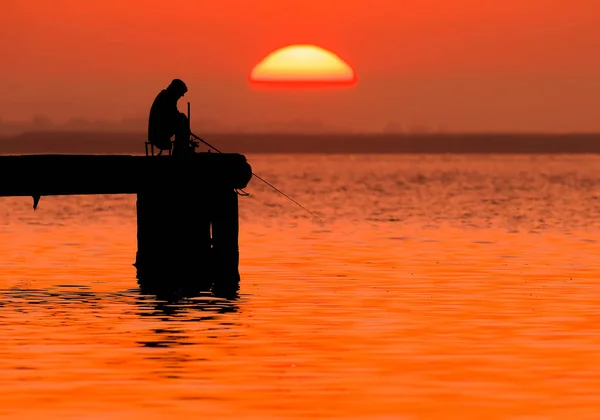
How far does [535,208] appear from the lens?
62.7 m

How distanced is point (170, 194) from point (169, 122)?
4.64 feet

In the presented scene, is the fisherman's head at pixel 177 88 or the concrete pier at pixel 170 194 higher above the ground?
the fisherman's head at pixel 177 88

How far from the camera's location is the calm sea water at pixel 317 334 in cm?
1466

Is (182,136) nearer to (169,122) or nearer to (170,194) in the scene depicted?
(169,122)

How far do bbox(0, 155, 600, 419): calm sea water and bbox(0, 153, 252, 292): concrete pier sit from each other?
0.74 meters

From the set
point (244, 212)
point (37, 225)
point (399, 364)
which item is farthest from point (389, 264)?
point (244, 212)

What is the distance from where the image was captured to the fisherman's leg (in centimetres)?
2612

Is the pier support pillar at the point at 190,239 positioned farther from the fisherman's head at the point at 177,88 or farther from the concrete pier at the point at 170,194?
the fisherman's head at the point at 177,88

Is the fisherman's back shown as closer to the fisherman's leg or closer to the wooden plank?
the fisherman's leg

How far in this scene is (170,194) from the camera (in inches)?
1014

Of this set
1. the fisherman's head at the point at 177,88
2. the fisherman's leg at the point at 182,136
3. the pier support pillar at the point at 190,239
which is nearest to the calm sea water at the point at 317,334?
the pier support pillar at the point at 190,239

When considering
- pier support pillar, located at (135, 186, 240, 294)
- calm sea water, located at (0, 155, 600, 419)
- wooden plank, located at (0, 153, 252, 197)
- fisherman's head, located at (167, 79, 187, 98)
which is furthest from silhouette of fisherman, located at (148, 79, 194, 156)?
calm sea water, located at (0, 155, 600, 419)

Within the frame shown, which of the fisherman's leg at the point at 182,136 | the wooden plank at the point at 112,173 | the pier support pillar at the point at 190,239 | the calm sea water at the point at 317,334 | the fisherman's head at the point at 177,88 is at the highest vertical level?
the fisherman's head at the point at 177,88

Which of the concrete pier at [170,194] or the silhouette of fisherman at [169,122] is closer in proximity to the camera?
the concrete pier at [170,194]
